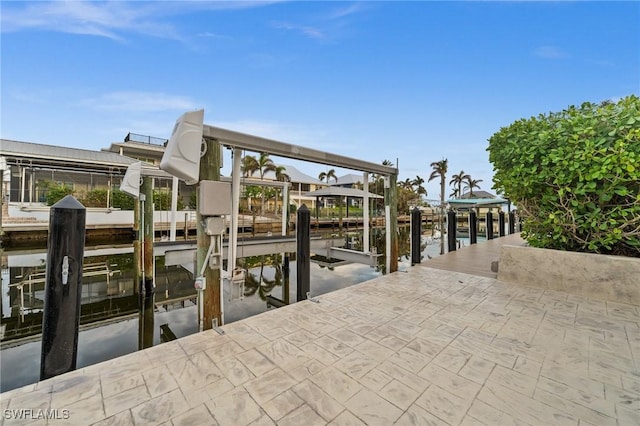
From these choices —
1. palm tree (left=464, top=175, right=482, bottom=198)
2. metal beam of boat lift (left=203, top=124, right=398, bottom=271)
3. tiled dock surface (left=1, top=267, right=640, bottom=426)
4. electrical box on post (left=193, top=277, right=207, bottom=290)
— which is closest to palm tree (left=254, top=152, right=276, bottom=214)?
metal beam of boat lift (left=203, top=124, right=398, bottom=271)

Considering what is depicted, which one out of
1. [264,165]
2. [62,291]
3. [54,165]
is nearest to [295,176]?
[264,165]

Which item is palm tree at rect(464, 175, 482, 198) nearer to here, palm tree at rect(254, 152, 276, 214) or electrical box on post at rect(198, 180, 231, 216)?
palm tree at rect(254, 152, 276, 214)

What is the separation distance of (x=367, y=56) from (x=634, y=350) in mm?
8860

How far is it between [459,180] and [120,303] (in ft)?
165

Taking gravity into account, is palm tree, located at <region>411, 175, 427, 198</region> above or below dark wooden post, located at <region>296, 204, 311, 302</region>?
above

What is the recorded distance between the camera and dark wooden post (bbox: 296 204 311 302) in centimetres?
366

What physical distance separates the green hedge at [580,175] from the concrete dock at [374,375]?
1142 millimetres

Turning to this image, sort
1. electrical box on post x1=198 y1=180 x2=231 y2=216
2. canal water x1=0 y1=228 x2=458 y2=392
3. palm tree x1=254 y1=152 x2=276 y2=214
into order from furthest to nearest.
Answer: palm tree x1=254 y1=152 x2=276 y2=214 < canal water x1=0 y1=228 x2=458 y2=392 < electrical box on post x1=198 y1=180 x2=231 y2=216

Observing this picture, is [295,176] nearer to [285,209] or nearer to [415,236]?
[285,209]

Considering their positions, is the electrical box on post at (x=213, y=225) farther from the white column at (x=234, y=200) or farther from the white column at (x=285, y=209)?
the white column at (x=285, y=209)

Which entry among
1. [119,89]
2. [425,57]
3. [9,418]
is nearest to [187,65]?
[119,89]

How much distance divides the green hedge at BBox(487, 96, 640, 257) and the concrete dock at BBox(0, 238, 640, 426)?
3.75 feet

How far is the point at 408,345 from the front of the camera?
2.29m

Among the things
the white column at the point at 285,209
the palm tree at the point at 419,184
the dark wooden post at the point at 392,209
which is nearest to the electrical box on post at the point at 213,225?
the dark wooden post at the point at 392,209
